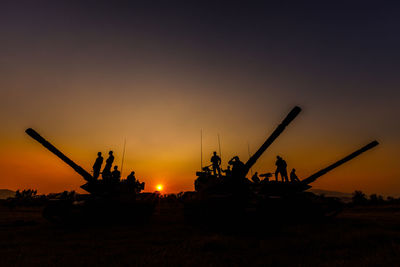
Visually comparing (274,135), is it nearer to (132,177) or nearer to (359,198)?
(132,177)

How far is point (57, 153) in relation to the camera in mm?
11023

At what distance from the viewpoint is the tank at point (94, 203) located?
33.3 feet

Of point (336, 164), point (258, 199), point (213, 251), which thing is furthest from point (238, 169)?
point (336, 164)

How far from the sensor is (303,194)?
11398mm

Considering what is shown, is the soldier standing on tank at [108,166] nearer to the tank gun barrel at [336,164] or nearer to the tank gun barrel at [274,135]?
the tank gun barrel at [274,135]

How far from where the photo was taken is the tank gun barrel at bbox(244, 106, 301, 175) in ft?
26.7

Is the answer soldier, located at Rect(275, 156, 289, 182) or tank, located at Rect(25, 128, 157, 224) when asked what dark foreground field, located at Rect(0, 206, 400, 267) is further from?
soldier, located at Rect(275, 156, 289, 182)

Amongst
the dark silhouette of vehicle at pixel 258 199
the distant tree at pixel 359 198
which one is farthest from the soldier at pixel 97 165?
the distant tree at pixel 359 198

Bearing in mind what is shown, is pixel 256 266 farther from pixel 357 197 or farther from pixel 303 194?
pixel 357 197

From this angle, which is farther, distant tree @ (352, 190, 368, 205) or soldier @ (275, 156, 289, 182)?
distant tree @ (352, 190, 368, 205)

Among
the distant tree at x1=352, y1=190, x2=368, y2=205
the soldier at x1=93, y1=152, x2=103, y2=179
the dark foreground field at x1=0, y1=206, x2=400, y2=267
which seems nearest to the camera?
the dark foreground field at x1=0, y1=206, x2=400, y2=267

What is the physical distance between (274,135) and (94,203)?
8.98 meters

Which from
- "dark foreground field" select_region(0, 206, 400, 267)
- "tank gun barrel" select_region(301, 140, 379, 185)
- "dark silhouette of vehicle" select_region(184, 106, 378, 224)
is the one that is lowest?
"dark foreground field" select_region(0, 206, 400, 267)

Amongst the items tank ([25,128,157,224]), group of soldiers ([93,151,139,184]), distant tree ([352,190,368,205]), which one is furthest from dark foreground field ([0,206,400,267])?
distant tree ([352,190,368,205])
